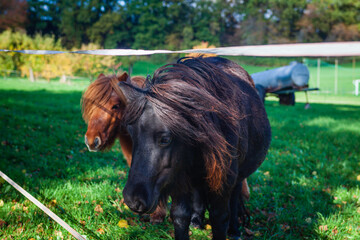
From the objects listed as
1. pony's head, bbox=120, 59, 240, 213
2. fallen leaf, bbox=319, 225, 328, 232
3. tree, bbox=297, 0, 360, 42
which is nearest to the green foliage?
fallen leaf, bbox=319, 225, 328, 232

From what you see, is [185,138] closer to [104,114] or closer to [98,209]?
[104,114]

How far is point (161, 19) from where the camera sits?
43438 millimetres

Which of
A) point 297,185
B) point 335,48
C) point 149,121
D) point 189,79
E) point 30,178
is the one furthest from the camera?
point 297,185

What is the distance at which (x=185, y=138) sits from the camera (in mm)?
1668

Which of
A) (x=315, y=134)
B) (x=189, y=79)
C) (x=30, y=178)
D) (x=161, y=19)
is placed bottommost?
(x=315, y=134)

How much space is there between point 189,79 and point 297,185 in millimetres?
3128

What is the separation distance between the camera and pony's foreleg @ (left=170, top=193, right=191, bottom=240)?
2111 mm

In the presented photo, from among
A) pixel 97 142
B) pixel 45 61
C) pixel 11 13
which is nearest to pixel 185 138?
pixel 97 142

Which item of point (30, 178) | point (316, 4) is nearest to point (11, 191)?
point (30, 178)

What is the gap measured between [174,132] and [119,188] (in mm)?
2530

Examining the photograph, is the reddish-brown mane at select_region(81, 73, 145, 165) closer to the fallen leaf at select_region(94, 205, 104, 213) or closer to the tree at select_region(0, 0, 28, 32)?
the fallen leaf at select_region(94, 205, 104, 213)

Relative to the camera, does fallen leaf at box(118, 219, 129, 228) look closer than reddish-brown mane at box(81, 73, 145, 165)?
A: Yes

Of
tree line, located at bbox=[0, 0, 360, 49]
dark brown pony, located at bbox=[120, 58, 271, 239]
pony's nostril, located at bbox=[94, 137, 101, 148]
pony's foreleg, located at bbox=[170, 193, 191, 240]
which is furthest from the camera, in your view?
tree line, located at bbox=[0, 0, 360, 49]

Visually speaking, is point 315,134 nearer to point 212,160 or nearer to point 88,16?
point 212,160
